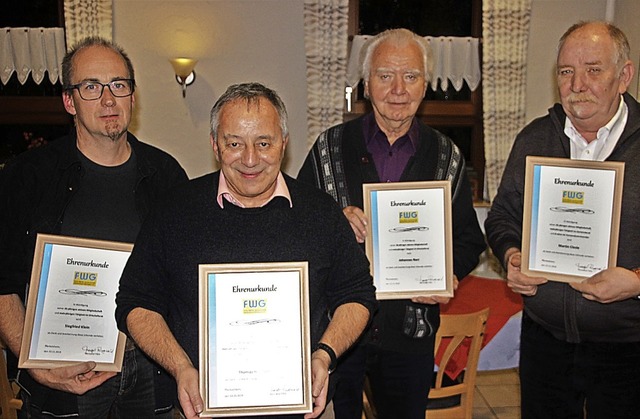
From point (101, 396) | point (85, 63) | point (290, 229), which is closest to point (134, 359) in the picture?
point (101, 396)

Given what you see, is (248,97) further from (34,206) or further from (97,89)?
(34,206)

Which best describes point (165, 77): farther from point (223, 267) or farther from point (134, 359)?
point (223, 267)

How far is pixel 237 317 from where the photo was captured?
180cm

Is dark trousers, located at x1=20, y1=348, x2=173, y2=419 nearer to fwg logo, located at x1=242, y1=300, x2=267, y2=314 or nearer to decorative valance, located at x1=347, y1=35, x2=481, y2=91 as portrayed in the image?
fwg logo, located at x1=242, y1=300, x2=267, y2=314

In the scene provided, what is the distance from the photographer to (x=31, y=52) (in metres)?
6.05

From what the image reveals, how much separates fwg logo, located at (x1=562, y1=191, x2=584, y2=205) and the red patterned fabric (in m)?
1.25

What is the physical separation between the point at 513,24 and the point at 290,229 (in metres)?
5.10

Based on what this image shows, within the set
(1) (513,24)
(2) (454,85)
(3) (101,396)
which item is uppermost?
(1) (513,24)

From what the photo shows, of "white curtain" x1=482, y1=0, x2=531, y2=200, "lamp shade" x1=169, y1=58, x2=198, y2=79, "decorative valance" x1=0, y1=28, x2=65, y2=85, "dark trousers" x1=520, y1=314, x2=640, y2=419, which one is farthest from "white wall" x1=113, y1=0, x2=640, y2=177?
"dark trousers" x1=520, y1=314, x2=640, y2=419

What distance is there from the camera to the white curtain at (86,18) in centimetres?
581

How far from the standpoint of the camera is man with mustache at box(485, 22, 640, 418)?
92.3 inches

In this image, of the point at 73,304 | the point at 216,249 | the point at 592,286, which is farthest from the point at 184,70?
the point at 592,286

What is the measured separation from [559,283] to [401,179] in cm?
71

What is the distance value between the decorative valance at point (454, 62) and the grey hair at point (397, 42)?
375 cm
